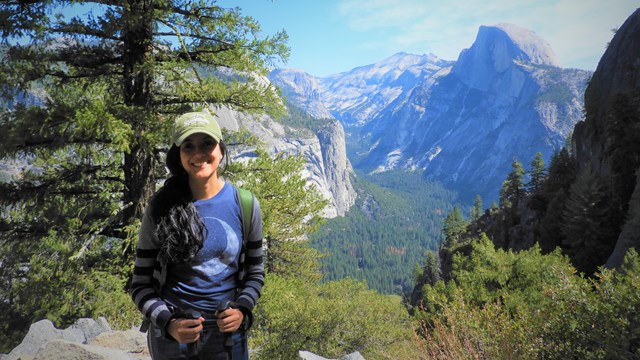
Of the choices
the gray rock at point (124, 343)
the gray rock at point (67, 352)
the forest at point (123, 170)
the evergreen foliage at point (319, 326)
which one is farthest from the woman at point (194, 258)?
the evergreen foliage at point (319, 326)

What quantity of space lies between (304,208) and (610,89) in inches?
1793

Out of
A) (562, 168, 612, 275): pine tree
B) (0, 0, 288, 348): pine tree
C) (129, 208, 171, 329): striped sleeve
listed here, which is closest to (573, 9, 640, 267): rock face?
(562, 168, 612, 275): pine tree

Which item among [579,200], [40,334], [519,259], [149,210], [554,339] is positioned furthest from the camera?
[579,200]

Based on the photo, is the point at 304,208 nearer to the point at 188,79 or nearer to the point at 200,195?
the point at 188,79

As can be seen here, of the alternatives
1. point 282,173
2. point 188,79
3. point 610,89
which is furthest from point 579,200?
point 188,79

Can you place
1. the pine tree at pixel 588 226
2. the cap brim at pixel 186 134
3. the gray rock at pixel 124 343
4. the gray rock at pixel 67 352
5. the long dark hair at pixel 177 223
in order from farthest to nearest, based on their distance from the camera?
the pine tree at pixel 588 226 → the gray rock at pixel 124 343 → the gray rock at pixel 67 352 → the cap brim at pixel 186 134 → the long dark hair at pixel 177 223

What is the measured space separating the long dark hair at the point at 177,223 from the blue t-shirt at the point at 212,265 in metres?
0.07

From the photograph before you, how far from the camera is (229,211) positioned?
9.80 ft

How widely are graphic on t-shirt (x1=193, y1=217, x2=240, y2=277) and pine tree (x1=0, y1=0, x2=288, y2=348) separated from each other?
3525 mm

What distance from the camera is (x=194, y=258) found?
2.85 metres

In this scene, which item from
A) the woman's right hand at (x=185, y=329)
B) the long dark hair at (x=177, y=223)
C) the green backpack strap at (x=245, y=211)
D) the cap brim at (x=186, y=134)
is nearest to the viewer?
the woman's right hand at (x=185, y=329)

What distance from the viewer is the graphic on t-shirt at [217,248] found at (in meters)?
2.87

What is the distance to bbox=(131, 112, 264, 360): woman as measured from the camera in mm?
2758

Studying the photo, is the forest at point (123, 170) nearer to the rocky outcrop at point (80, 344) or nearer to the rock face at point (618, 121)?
the rocky outcrop at point (80, 344)
